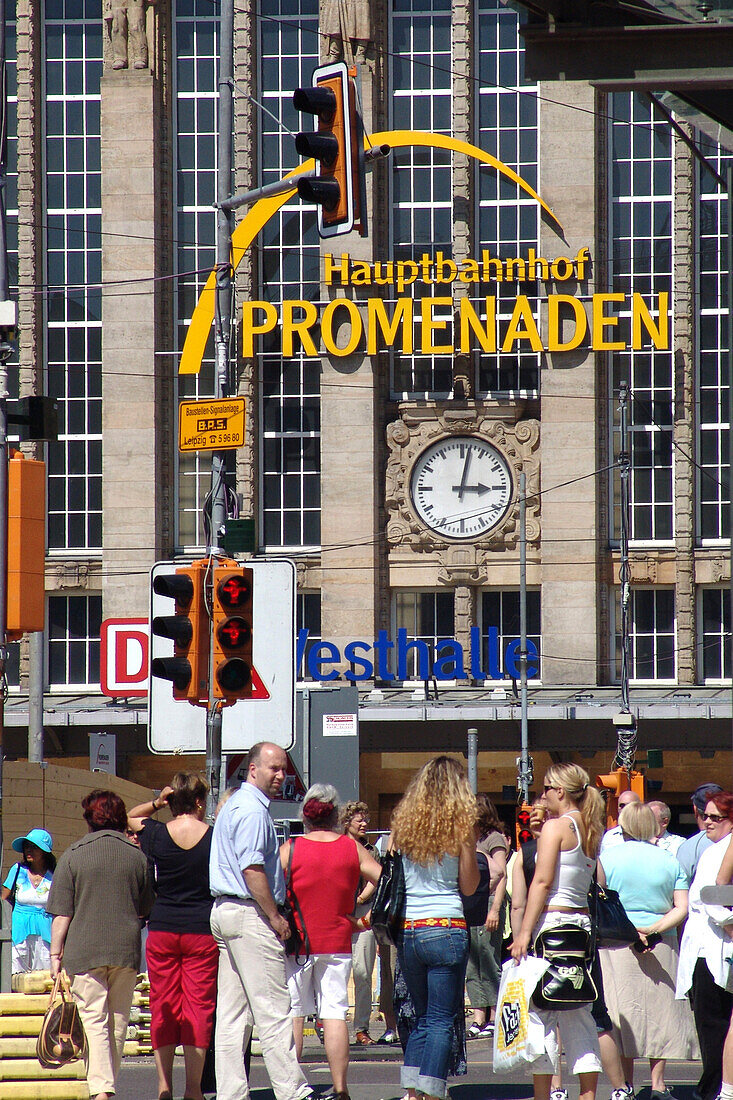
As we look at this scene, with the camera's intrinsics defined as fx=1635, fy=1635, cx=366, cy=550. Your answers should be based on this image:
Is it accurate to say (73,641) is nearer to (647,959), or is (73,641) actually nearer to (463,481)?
(463,481)

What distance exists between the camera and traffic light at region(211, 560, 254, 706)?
1325 centimetres

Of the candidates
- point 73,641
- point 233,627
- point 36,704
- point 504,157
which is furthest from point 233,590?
point 504,157

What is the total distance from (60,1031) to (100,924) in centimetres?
72

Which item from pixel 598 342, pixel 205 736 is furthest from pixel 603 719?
pixel 205 736

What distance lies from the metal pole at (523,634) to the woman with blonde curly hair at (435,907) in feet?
98.4

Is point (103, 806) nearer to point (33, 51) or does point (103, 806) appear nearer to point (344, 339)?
point (344, 339)

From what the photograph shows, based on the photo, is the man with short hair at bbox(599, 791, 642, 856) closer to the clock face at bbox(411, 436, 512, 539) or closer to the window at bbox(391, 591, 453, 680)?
the window at bbox(391, 591, 453, 680)

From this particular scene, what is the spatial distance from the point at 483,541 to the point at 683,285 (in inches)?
322

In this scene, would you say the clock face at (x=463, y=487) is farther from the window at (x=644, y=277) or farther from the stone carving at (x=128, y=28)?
the stone carving at (x=128, y=28)

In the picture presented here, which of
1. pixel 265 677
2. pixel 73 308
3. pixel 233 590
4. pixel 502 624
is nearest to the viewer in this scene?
pixel 233 590

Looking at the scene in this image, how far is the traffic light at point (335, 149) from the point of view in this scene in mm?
11289

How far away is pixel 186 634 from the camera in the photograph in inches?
528

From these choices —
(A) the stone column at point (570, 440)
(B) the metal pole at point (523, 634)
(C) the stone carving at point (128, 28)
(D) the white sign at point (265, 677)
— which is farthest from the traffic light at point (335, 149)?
(C) the stone carving at point (128, 28)

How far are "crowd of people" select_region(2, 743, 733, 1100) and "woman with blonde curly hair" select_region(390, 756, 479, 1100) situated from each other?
0.01m
